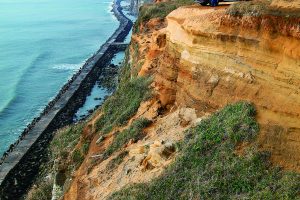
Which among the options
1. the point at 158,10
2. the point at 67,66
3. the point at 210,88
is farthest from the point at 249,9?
the point at 67,66

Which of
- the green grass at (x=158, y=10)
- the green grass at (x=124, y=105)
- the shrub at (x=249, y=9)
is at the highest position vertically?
the shrub at (x=249, y=9)

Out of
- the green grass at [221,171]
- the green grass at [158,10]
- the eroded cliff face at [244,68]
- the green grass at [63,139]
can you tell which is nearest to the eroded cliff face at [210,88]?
the eroded cliff face at [244,68]

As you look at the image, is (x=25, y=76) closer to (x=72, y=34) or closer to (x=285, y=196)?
(x=72, y=34)

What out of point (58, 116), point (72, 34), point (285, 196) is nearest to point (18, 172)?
point (58, 116)

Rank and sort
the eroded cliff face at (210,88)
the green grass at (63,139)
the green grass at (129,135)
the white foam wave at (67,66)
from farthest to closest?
the white foam wave at (67,66), the green grass at (63,139), the green grass at (129,135), the eroded cliff face at (210,88)

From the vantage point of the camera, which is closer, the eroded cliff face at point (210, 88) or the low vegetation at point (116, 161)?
the eroded cliff face at point (210, 88)

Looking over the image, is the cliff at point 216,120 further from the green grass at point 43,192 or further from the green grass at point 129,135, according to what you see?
the green grass at point 43,192

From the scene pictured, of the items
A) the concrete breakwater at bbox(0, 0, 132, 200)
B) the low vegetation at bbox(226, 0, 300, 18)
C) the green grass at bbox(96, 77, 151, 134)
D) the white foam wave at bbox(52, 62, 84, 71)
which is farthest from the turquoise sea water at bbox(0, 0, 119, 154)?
the low vegetation at bbox(226, 0, 300, 18)

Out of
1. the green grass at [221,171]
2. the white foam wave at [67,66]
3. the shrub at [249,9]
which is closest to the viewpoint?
the green grass at [221,171]
